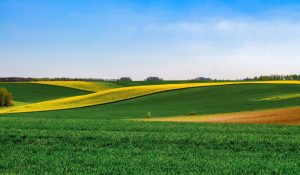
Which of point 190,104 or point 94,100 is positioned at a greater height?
point 190,104

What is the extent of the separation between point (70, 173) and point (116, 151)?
136 inches

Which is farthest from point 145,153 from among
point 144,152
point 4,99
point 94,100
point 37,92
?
point 37,92

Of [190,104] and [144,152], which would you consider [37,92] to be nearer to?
[190,104]

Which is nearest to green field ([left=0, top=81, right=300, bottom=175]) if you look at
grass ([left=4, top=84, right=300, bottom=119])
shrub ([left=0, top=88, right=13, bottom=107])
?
grass ([left=4, top=84, right=300, bottom=119])

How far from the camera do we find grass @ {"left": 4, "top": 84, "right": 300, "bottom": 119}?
41125mm

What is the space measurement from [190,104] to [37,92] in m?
48.8

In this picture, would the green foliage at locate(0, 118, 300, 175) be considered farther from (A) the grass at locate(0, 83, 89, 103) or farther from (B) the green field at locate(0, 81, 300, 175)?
(A) the grass at locate(0, 83, 89, 103)

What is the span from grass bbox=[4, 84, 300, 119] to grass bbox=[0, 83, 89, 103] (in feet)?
98.0

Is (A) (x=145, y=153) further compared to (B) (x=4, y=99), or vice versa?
(B) (x=4, y=99)

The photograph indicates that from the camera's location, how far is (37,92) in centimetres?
8900

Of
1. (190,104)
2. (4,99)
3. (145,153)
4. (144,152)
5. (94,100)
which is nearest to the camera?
(145,153)

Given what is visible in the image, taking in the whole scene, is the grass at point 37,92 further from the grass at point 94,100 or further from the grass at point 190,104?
the grass at point 190,104

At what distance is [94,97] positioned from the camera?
64250 millimetres

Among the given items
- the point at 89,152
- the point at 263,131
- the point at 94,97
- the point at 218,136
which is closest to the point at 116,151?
the point at 89,152
